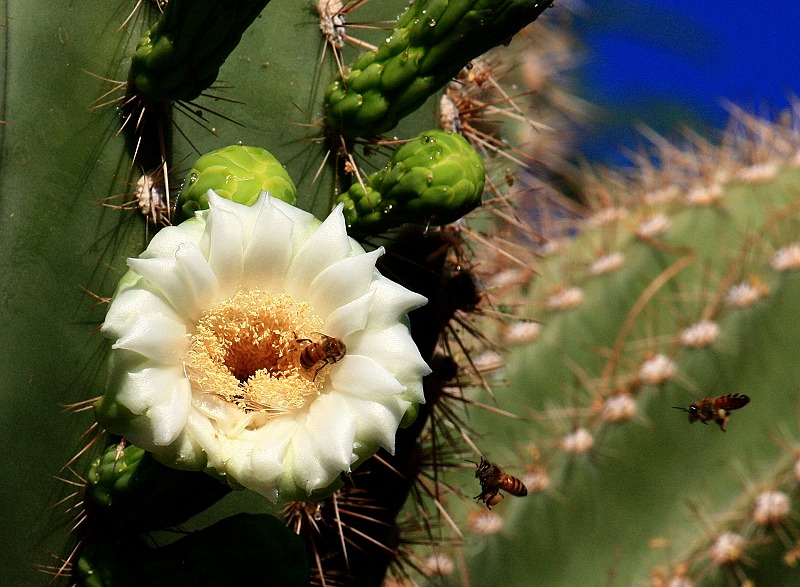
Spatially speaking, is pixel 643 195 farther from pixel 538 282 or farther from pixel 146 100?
pixel 146 100

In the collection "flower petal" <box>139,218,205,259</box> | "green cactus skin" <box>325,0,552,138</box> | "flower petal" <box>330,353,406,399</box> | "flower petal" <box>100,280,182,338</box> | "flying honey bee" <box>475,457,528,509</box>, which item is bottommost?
"flower petal" <box>330,353,406,399</box>

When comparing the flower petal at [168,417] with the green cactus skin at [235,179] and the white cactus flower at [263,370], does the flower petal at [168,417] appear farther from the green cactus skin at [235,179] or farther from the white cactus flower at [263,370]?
the green cactus skin at [235,179]

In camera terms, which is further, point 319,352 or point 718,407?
point 718,407

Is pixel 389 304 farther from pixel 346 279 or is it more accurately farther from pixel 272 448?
pixel 272 448

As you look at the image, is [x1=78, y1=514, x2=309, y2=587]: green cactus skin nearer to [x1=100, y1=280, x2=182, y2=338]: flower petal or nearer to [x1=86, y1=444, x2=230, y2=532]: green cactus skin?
[x1=86, y1=444, x2=230, y2=532]: green cactus skin

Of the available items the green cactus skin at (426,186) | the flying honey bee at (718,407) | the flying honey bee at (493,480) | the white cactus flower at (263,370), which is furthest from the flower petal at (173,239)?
the flying honey bee at (718,407)

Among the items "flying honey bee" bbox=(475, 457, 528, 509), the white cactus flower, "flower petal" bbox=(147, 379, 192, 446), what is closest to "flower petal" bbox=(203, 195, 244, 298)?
the white cactus flower

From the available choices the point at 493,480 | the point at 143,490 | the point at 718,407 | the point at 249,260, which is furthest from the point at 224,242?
the point at 718,407
